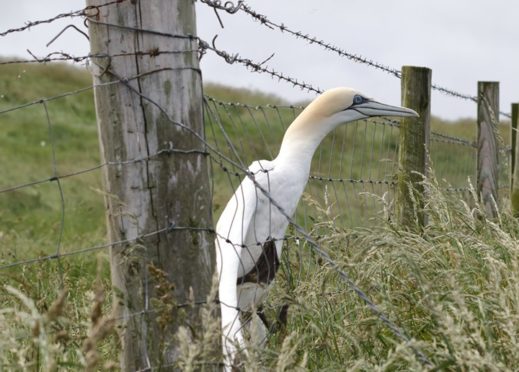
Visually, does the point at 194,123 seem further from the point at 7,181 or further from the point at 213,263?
the point at 7,181

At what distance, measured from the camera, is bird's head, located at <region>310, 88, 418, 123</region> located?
5691 millimetres

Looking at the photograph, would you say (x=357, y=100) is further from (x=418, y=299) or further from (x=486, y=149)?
(x=486, y=149)

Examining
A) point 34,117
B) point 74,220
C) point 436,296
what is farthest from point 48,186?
point 436,296

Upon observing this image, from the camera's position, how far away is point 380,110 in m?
5.88

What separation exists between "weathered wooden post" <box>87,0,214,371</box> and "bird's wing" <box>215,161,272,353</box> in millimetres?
220

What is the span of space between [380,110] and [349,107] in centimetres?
20

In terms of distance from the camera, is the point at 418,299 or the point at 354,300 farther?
the point at 354,300

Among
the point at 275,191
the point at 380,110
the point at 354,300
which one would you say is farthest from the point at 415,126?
the point at 354,300

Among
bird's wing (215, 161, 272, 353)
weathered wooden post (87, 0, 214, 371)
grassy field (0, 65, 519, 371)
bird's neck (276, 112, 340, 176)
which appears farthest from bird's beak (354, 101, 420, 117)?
weathered wooden post (87, 0, 214, 371)

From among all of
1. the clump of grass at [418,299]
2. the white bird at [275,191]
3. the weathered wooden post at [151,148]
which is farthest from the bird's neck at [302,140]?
the weathered wooden post at [151,148]

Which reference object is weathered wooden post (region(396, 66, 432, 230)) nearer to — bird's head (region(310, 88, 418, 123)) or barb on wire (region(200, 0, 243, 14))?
bird's head (region(310, 88, 418, 123))

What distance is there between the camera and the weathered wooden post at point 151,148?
344 cm

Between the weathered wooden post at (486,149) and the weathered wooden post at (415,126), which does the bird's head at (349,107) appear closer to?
the weathered wooden post at (415,126)

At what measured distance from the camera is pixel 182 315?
3.41 m
